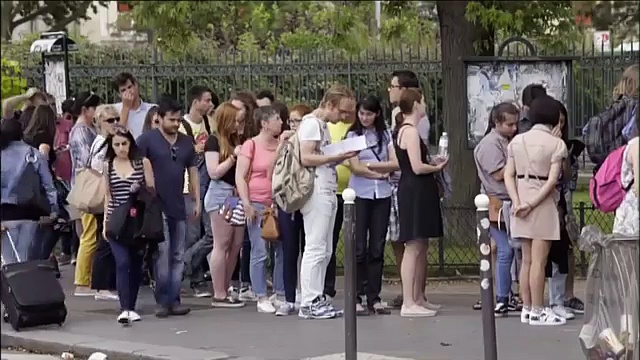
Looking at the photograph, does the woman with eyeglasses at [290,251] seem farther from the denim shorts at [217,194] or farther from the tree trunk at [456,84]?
the tree trunk at [456,84]

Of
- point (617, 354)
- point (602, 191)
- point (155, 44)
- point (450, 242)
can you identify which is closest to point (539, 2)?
point (450, 242)

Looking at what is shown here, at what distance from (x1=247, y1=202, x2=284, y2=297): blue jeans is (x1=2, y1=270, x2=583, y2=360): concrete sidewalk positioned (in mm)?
255

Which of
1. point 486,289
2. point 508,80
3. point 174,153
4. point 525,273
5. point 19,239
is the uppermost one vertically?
point 508,80

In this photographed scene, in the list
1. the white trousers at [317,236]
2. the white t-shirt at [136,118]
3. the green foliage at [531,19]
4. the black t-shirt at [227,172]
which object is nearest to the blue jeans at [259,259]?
the black t-shirt at [227,172]

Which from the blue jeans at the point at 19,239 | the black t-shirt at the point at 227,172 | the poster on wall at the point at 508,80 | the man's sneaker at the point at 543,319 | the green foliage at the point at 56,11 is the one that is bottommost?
the man's sneaker at the point at 543,319

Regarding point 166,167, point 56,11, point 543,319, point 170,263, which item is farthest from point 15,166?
point 56,11

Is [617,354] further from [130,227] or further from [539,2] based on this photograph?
[539,2]

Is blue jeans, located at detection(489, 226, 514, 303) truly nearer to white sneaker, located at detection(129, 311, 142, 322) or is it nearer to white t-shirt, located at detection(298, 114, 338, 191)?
white t-shirt, located at detection(298, 114, 338, 191)

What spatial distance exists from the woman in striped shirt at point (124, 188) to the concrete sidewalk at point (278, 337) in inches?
12.5

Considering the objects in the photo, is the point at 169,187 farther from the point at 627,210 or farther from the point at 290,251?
the point at 627,210

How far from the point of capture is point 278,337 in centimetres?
972

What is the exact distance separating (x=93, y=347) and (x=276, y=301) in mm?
2118

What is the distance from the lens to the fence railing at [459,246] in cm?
1288

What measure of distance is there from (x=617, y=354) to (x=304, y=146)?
3385mm
